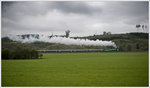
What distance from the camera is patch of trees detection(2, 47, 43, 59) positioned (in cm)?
2008

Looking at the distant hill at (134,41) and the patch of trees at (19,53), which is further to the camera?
the distant hill at (134,41)

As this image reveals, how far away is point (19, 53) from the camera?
21.5 meters

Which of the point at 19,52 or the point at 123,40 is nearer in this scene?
the point at 19,52

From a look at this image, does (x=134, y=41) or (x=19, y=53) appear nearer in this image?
(x=19, y=53)

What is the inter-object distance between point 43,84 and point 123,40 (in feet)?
138

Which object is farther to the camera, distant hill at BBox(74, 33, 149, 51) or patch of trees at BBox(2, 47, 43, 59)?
distant hill at BBox(74, 33, 149, 51)

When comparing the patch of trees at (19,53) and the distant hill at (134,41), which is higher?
the distant hill at (134,41)

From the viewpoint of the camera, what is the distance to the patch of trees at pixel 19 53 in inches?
790

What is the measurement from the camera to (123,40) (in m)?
47.1

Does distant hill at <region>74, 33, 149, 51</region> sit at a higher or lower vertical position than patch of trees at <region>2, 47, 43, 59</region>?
higher

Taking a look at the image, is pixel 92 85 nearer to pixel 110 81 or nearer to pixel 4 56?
pixel 110 81

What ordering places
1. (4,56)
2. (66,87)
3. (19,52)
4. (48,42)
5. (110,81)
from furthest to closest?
(48,42) → (19,52) → (4,56) → (110,81) → (66,87)

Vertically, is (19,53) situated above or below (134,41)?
below

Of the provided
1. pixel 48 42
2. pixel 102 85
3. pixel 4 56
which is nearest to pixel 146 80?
pixel 102 85
